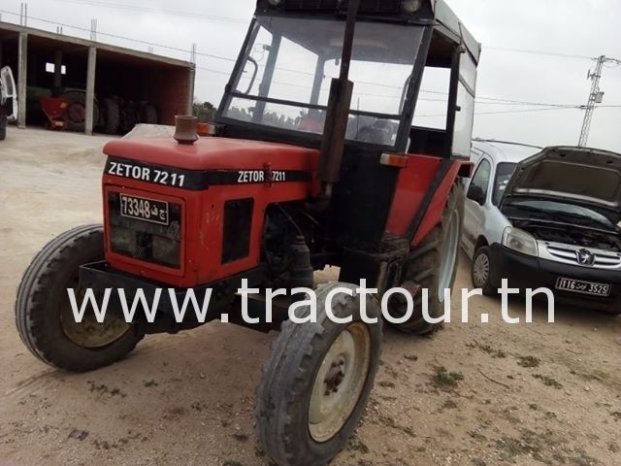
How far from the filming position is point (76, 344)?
3.23 m

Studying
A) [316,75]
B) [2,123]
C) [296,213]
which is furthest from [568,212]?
[2,123]

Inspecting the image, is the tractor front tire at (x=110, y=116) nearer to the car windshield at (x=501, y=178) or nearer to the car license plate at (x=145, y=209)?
the car windshield at (x=501, y=178)

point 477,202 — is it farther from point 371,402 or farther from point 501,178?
point 371,402

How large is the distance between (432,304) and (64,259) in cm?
259

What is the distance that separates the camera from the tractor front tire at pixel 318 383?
7.56ft

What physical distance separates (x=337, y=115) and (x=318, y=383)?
1.32m

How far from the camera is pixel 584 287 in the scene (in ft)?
18.0

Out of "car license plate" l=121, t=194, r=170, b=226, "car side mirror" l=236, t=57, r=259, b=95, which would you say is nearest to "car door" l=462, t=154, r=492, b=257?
"car side mirror" l=236, t=57, r=259, b=95

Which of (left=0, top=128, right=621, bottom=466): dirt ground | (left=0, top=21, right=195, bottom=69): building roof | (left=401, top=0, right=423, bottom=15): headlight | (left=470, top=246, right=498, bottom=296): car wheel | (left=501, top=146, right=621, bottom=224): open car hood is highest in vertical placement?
(left=0, top=21, right=195, bottom=69): building roof

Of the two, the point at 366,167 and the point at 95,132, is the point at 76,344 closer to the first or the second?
the point at 366,167

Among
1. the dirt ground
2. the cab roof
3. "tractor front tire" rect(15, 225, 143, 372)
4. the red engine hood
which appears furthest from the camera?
the cab roof

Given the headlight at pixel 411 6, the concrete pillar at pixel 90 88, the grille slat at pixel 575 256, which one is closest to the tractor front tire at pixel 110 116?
the concrete pillar at pixel 90 88

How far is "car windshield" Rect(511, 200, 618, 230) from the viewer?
21.0ft

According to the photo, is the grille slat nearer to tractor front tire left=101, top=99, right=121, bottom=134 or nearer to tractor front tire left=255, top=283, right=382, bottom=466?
tractor front tire left=255, top=283, right=382, bottom=466
